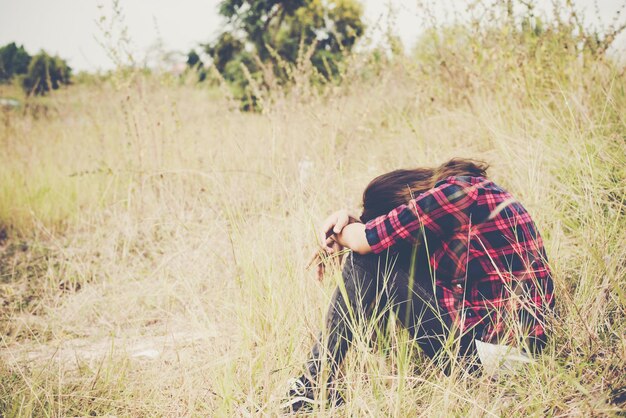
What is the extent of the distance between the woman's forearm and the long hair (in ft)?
0.45

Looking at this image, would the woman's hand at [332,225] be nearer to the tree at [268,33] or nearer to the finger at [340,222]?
the finger at [340,222]

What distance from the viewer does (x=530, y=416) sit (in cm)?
100

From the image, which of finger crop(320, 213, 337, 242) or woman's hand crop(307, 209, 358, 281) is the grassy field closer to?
woman's hand crop(307, 209, 358, 281)

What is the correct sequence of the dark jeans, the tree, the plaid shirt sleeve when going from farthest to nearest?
the tree
the dark jeans
the plaid shirt sleeve

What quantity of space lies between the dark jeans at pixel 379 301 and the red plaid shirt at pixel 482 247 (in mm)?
61

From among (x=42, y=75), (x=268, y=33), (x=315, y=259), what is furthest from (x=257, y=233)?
(x=268, y=33)

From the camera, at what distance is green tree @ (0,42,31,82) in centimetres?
378

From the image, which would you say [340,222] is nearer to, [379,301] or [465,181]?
→ [379,301]

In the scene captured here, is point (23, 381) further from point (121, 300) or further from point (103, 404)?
point (121, 300)

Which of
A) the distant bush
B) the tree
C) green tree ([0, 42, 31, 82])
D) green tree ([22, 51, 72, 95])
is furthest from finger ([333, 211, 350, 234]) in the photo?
the tree

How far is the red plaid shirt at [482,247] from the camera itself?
3.86 feet

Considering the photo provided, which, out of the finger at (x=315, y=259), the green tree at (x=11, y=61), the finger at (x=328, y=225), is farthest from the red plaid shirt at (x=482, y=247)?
the green tree at (x=11, y=61)

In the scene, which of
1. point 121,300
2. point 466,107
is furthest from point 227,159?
point 466,107

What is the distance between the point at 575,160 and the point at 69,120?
455 centimetres
